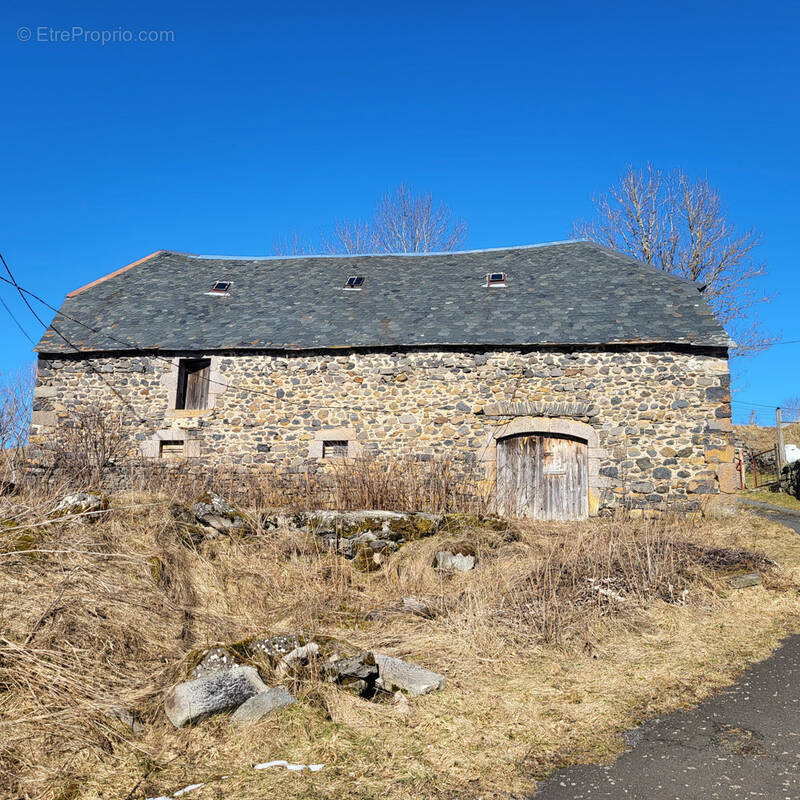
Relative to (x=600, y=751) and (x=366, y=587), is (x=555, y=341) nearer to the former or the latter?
(x=366, y=587)

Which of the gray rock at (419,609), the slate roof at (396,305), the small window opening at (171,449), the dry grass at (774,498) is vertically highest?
the slate roof at (396,305)

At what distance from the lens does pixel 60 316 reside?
590 inches

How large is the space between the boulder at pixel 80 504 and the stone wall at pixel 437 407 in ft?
18.5

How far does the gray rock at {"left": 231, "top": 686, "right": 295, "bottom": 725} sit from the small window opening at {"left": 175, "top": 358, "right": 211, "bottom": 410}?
979cm

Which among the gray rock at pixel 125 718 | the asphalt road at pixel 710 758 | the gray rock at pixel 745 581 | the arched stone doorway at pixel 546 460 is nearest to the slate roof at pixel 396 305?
the arched stone doorway at pixel 546 460

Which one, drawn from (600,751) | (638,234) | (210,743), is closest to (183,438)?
(210,743)

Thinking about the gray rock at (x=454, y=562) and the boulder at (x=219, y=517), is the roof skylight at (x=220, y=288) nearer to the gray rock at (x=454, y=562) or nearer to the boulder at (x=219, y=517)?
the boulder at (x=219, y=517)

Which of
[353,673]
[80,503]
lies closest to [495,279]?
[80,503]

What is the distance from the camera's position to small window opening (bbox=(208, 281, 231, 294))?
15875mm

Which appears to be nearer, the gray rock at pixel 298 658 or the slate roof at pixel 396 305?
the gray rock at pixel 298 658

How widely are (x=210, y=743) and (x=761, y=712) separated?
3.46 metres

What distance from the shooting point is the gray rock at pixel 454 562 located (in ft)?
25.2

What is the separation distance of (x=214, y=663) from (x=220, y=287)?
12898 millimetres

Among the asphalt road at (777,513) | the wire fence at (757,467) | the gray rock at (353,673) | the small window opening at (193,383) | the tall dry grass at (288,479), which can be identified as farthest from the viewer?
the wire fence at (757,467)
